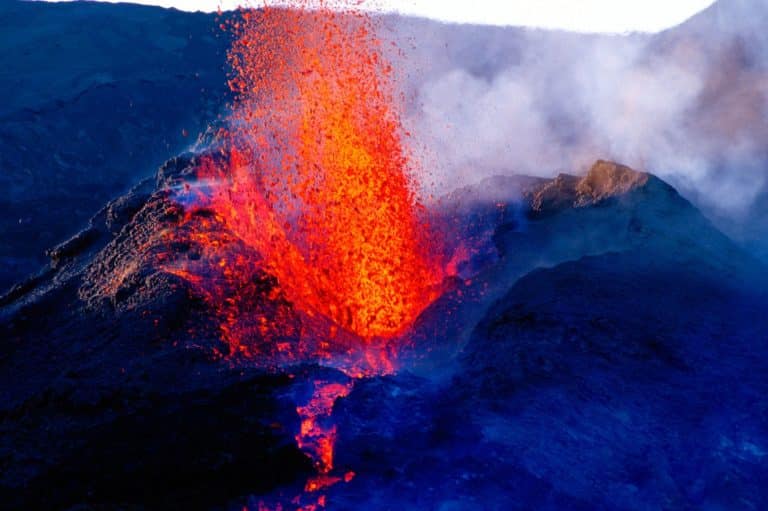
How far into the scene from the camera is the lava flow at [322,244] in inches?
184

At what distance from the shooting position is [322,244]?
6.38 m

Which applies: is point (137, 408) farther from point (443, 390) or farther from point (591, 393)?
point (591, 393)

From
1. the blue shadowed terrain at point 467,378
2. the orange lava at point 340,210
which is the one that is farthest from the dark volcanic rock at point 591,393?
the orange lava at point 340,210

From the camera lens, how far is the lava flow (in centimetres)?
468

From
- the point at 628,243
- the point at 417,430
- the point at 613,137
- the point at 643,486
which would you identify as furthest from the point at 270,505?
the point at 613,137

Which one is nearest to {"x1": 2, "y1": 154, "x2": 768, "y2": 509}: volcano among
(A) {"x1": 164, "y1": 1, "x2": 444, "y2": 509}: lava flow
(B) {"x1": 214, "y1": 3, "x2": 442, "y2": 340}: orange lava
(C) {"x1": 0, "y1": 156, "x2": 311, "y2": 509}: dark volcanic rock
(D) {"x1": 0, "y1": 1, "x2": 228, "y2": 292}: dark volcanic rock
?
(C) {"x1": 0, "y1": 156, "x2": 311, "y2": 509}: dark volcanic rock

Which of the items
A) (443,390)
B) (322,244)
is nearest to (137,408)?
(443,390)

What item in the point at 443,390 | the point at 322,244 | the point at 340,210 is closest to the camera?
the point at 443,390

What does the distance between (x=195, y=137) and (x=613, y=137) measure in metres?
13.1

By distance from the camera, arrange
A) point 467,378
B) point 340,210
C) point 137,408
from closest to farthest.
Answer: point 137,408 → point 467,378 → point 340,210

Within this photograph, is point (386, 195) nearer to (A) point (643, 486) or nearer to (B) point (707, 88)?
(A) point (643, 486)

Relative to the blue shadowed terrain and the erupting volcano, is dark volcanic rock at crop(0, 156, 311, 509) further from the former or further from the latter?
the erupting volcano

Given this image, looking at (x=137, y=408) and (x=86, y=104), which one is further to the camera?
(x=86, y=104)

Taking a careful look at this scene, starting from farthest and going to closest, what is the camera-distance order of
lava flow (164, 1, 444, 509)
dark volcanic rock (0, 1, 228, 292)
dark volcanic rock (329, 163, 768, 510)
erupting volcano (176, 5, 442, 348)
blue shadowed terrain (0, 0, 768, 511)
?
dark volcanic rock (0, 1, 228, 292) → erupting volcano (176, 5, 442, 348) → lava flow (164, 1, 444, 509) → blue shadowed terrain (0, 0, 768, 511) → dark volcanic rock (329, 163, 768, 510)
